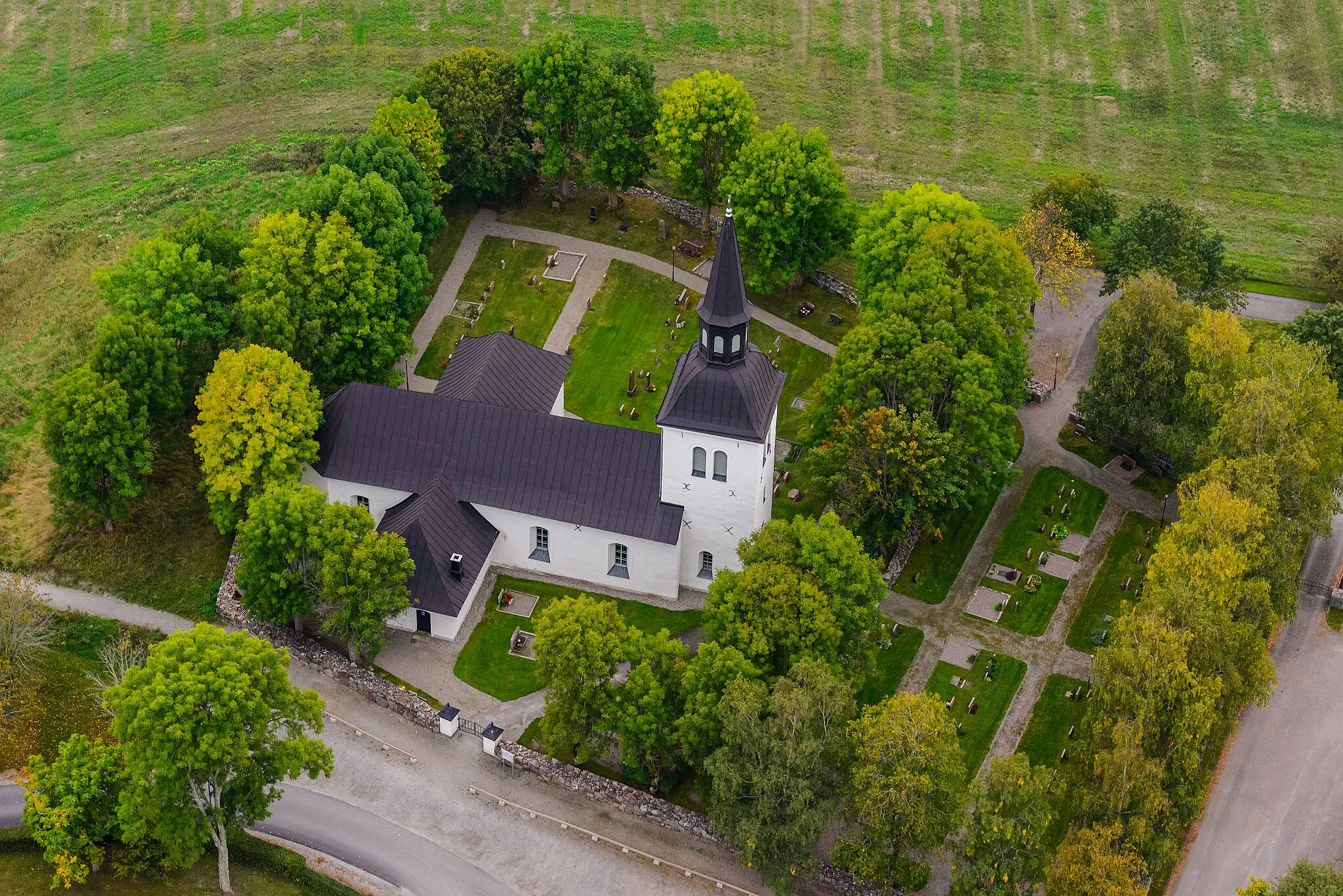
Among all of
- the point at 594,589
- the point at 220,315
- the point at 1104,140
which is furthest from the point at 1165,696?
the point at 1104,140

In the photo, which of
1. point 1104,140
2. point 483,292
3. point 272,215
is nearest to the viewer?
point 272,215

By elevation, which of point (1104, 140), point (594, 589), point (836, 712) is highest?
point (1104, 140)

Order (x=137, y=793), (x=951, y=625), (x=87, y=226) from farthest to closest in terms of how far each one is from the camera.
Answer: (x=87, y=226), (x=951, y=625), (x=137, y=793)

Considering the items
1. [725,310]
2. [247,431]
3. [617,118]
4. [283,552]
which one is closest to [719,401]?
[725,310]

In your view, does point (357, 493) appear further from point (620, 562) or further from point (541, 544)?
point (620, 562)

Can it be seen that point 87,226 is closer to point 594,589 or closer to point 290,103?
point 290,103

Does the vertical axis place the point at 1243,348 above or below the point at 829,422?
above

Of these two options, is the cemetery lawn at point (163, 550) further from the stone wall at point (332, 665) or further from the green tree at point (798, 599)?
the green tree at point (798, 599)

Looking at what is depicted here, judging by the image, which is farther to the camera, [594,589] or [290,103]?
[290,103]
